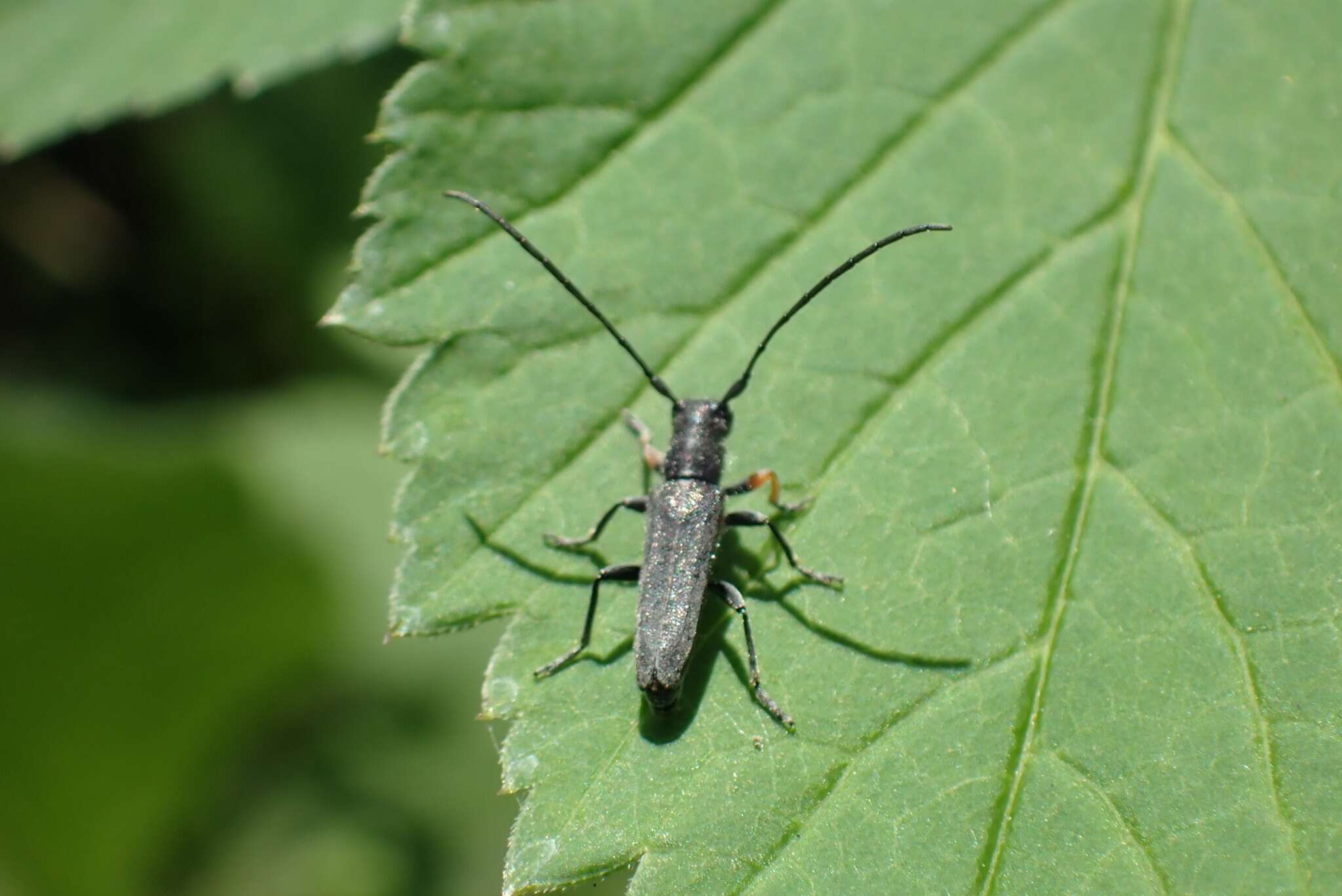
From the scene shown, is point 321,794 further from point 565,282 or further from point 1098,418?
point 1098,418

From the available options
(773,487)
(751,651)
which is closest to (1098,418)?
(773,487)

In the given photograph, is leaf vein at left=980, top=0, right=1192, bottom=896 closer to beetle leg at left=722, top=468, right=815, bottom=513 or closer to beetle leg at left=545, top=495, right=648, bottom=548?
beetle leg at left=722, top=468, right=815, bottom=513

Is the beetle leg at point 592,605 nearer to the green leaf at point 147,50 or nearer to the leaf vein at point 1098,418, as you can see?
the leaf vein at point 1098,418

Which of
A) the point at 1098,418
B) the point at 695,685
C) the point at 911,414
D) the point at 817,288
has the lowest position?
the point at 695,685

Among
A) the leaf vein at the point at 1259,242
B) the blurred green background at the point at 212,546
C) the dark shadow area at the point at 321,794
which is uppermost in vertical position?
the leaf vein at the point at 1259,242

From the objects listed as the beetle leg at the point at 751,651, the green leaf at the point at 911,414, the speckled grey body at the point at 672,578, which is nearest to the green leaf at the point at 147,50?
the green leaf at the point at 911,414

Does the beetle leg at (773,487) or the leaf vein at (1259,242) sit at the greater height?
the leaf vein at (1259,242)
